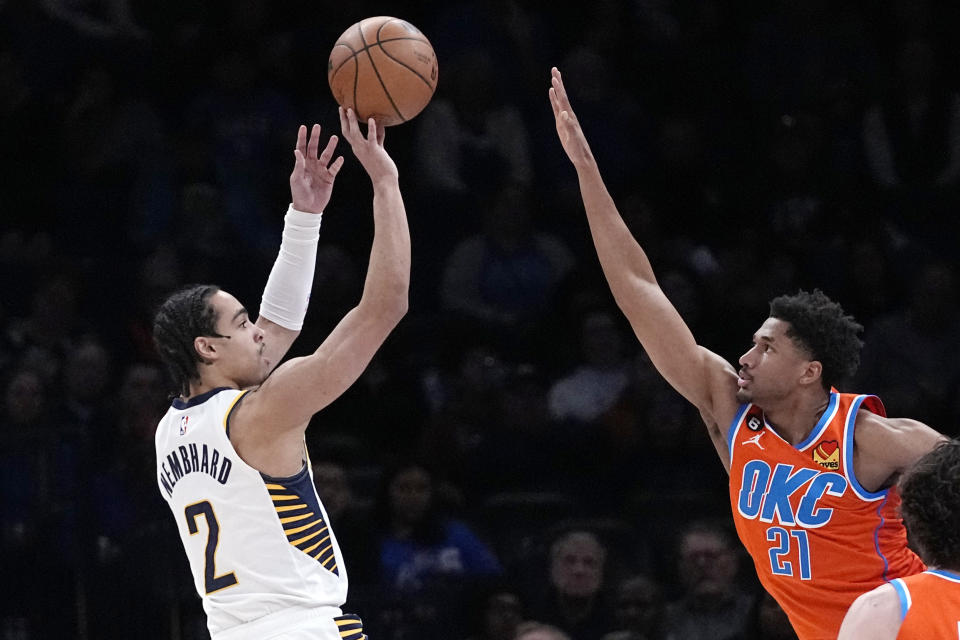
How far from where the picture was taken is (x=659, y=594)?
6156 millimetres

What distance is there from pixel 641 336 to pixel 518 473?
2.79 meters

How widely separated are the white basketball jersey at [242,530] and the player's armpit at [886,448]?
168 centimetres

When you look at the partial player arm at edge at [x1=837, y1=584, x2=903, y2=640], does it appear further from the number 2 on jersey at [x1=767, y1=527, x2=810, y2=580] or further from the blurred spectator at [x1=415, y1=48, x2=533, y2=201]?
the blurred spectator at [x1=415, y1=48, x2=533, y2=201]

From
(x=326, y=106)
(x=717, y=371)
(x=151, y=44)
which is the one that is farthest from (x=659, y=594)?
(x=151, y=44)

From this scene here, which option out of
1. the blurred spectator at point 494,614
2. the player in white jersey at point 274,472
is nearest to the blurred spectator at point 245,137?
the blurred spectator at point 494,614

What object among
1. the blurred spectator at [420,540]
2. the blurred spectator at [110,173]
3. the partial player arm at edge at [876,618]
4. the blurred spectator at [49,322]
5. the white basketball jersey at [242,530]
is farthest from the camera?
the blurred spectator at [110,173]

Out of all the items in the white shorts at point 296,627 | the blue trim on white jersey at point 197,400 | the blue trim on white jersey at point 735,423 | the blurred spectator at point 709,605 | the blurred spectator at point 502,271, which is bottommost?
the blurred spectator at point 709,605

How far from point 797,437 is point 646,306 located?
66 centimetres

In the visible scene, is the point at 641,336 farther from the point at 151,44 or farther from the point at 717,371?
the point at 151,44

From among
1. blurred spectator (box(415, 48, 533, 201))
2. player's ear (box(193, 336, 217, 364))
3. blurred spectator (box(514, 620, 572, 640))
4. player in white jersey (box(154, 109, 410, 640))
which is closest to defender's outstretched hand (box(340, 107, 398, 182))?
player in white jersey (box(154, 109, 410, 640))

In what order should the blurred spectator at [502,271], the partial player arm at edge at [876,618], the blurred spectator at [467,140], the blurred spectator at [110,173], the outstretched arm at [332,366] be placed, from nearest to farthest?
the partial player arm at edge at [876,618] < the outstretched arm at [332,366] < the blurred spectator at [502,271] < the blurred spectator at [110,173] < the blurred spectator at [467,140]

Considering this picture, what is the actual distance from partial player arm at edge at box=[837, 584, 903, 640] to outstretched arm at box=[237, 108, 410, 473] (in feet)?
4.80

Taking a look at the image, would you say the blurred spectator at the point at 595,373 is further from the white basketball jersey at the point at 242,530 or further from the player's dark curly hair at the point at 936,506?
the player's dark curly hair at the point at 936,506

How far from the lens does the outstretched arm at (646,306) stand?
445cm
